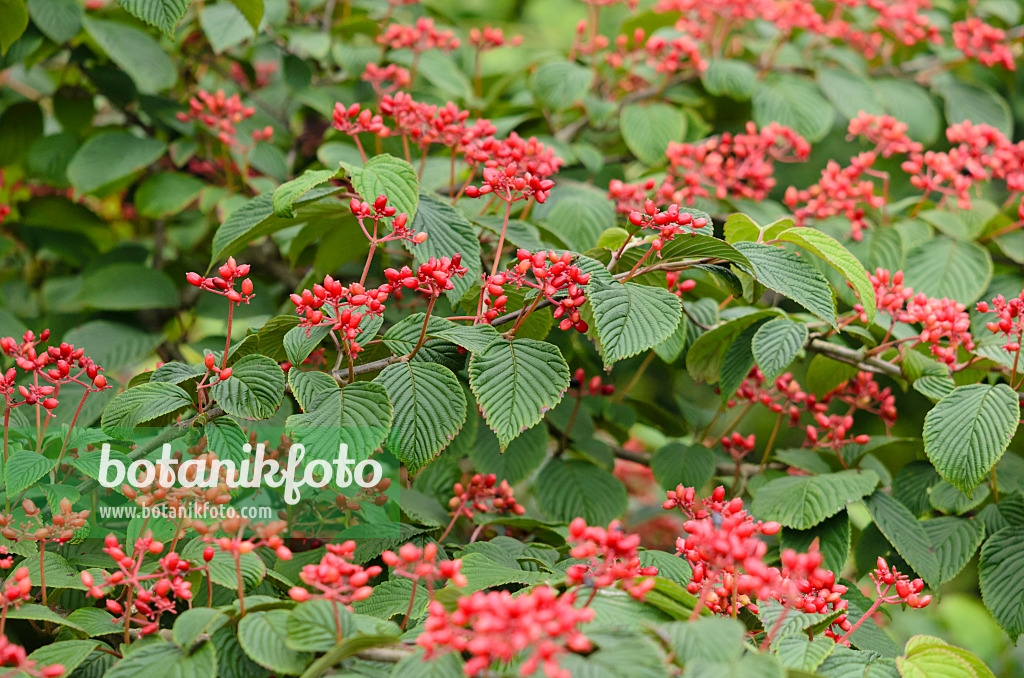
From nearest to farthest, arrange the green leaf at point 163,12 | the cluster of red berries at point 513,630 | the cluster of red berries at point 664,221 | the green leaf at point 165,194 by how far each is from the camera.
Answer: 1. the cluster of red berries at point 513,630
2. the cluster of red berries at point 664,221
3. the green leaf at point 163,12
4. the green leaf at point 165,194

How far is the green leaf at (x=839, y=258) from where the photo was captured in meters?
1.12

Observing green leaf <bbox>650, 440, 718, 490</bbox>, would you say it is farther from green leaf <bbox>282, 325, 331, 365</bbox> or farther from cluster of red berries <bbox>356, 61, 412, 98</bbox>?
cluster of red berries <bbox>356, 61, 412, 98</bbox>

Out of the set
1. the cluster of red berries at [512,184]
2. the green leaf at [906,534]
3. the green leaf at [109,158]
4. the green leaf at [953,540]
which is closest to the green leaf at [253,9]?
the green leaf at [109,158]

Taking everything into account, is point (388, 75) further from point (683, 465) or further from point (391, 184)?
point (683, 465)

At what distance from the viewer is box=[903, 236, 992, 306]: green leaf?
1603mm

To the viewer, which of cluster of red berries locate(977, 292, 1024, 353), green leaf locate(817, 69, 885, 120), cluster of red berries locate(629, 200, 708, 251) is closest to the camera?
cluster of red berries locate(629, 200, 708, 251)

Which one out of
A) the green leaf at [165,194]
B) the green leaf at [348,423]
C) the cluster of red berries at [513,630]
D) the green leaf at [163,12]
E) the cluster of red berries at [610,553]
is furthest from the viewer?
the green leaf at [165,194]

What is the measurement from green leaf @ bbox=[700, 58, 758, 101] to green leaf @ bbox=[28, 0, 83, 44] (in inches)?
59.9

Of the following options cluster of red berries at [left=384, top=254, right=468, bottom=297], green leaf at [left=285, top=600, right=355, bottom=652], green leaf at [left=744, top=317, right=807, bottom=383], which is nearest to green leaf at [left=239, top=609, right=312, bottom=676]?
green leaf at [left=285, top=600, right=355, bottom=652]

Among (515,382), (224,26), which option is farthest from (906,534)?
(224,26)

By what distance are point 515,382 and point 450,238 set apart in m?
0.33

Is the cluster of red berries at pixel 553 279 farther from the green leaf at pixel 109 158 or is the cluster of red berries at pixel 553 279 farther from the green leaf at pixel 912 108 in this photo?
the green leaf at pixel 912 108

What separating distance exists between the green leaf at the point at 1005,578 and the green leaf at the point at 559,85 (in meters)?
1.31

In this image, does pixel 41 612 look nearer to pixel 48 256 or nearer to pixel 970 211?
pixel 48 256
